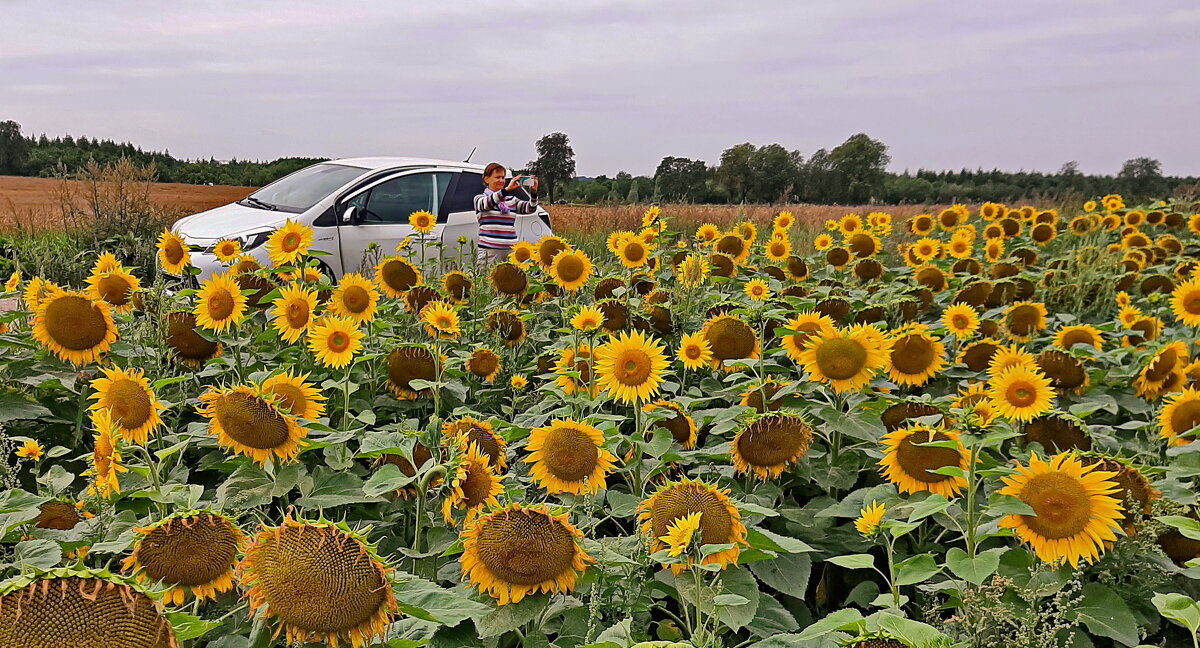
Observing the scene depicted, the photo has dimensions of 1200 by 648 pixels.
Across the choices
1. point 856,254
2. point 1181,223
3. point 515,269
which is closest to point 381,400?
point 515,269

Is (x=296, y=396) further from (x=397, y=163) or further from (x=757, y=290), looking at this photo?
(x=397, y=163)

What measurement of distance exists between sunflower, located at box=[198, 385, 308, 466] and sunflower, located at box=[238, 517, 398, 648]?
0.63m

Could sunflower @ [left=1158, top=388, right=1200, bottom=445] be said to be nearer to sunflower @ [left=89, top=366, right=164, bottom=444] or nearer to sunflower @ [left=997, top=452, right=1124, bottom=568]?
sunflower @ [left=997, top=452, right=1124, bottom=568]

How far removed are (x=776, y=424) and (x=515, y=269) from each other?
1967mm

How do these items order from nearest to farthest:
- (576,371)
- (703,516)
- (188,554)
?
(188,554) → (703,516) → (576,371)

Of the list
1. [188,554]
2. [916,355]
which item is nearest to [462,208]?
[916,355]

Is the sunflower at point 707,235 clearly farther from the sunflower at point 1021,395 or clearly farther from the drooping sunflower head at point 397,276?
the sunflower at point 1021,395

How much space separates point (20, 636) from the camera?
770mm

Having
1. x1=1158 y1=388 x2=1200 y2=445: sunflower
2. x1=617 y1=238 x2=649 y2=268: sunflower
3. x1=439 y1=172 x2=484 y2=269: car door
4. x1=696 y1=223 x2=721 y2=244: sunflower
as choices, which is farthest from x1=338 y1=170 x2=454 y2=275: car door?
x1=1158 y1=388 x2=1200 y2=445: sunflower

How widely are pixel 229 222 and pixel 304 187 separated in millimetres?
1008

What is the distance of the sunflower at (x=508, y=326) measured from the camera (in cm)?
319

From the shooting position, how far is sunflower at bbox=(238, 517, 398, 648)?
94 centimetres

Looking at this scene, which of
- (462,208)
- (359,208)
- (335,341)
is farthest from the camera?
(462,208)

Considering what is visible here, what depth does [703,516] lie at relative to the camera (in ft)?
4.47
